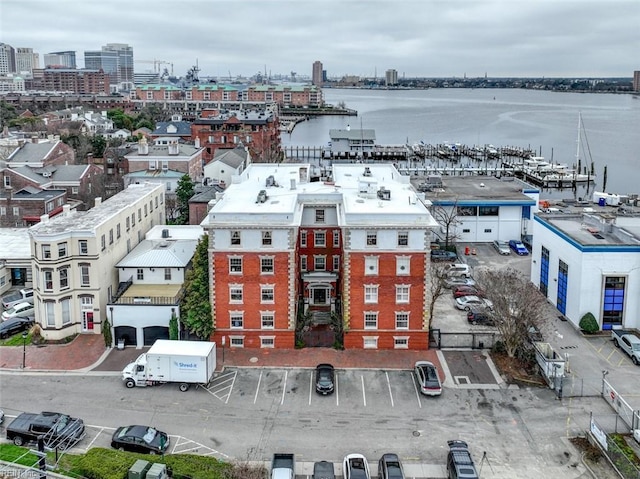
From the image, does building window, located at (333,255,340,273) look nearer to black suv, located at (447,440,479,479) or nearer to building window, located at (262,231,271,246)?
building window, located at (262,231,271,246)

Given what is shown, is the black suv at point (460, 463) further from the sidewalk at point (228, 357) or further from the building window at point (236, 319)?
the building window at point (236, 319)

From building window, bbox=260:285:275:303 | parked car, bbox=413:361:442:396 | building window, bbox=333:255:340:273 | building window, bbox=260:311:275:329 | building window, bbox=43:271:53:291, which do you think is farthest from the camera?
building window, bbox=333:255:340:273

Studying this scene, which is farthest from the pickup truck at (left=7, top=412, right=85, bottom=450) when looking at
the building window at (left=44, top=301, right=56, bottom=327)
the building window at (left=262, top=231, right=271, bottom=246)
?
the building window at (left=262, top=231, right=271, bottom=246)

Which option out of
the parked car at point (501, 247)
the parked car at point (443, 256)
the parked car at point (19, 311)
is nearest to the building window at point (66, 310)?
the parked car at point (19, 311)

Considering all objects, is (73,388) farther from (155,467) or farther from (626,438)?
(626,438)

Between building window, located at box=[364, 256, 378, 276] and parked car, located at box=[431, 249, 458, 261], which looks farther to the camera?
parked car, located at box=[431, 249, 458, 261]

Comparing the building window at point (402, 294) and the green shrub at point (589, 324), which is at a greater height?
the building window at point (402, 294)

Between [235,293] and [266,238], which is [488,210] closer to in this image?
→ [266,238]

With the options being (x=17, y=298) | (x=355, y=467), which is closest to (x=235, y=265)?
(x=355, y=467)
